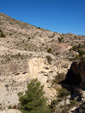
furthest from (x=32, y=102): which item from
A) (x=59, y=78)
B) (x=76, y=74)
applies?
(x=76, y=74)

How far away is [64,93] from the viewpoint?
20.0 m

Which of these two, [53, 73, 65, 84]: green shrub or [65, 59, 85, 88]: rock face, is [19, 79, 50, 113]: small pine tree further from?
[53, 73, 65, 84]: green shrub

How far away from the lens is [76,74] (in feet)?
77.8

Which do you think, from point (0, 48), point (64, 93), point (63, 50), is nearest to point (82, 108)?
point (64, 93)

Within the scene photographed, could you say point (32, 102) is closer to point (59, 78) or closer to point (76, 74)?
point (59, 78)

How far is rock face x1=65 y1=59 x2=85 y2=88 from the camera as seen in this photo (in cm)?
2109

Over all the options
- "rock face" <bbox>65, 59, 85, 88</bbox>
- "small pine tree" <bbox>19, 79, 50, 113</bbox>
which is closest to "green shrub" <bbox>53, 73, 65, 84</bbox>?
"rock face" <bbox>65, 59, 85, 88</bbox>

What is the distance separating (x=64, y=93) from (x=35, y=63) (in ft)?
26.4

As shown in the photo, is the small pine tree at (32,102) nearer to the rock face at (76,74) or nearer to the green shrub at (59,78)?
the rock face at (76,74)

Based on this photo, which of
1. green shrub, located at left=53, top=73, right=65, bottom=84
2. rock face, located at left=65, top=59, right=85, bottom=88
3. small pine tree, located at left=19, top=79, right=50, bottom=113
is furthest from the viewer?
green shrub, located at left=53, top=73, right=65, bottom=84

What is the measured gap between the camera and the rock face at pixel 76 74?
21094 mm

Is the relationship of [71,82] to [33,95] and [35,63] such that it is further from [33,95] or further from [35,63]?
[33,95]

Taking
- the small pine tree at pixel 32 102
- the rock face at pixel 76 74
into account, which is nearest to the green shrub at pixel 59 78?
the rock face at pixel 76 74

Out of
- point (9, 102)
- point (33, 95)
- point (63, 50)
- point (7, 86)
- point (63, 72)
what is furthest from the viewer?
point (63, 50)
